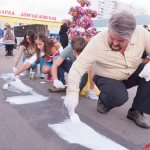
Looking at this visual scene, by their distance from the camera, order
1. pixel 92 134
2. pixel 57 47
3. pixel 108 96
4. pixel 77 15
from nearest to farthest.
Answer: pixel 92 134
pixel 108 96
pixel 57 47
pixel 77 15

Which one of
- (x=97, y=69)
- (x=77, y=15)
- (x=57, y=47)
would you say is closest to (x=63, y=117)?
(x=97, y=69)

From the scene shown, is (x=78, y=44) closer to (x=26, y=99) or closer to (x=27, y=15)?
(x=26, y=99)

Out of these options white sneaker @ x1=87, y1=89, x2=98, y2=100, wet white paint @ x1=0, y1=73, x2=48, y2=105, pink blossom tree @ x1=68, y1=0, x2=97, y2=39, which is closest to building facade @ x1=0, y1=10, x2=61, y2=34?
pink blossom tree @ x1=68, y1=0, x2=97, y2=39

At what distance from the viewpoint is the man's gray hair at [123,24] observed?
253 centimetres

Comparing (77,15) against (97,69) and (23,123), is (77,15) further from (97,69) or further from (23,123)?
(23,123)

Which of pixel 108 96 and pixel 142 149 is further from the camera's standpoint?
pixel 108 96

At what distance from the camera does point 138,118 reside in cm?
314

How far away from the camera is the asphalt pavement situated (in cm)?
251

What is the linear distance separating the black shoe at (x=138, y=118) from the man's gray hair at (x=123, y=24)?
3.23 feet

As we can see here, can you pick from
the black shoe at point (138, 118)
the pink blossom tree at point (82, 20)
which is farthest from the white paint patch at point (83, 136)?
the pink blossom tree at point (82, 20)

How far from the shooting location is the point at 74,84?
2.59 m

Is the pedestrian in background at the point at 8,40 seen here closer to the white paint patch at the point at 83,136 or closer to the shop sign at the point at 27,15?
the white paint patch at the point at 83,136

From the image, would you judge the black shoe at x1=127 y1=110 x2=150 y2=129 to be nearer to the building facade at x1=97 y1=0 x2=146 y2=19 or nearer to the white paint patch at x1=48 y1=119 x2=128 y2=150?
the white paint patch at x1=48 y1=119 x2=128 y2=150

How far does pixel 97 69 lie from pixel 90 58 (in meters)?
0.46
